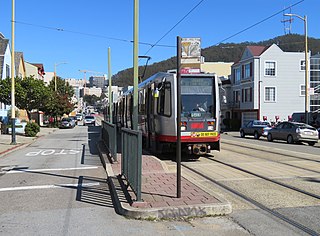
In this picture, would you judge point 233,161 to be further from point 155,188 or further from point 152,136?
point 155,188

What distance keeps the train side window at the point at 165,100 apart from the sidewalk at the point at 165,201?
481 cm

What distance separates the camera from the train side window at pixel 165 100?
1368cm

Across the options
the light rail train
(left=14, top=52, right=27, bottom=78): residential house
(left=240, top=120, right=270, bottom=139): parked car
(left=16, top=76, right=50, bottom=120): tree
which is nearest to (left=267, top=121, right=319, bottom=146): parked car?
(left=240, top=120, right=270, bottom=139): parked car

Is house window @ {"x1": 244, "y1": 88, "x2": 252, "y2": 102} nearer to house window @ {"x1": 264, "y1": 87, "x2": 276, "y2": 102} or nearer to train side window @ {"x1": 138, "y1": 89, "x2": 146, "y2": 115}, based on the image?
house window @ {"x1": 264, "y1": 87, "x2": 276, "y2": 102}

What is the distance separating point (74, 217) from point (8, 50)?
43411mm

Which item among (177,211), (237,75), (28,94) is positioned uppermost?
(237,75)

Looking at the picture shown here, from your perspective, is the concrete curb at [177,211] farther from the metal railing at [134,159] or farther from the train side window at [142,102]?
the train side window at [142,102]

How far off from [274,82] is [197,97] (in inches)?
1428

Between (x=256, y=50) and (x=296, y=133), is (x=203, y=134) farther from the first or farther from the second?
(x=256, y=50)

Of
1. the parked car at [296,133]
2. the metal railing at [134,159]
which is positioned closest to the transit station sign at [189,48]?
the metal railing at [134,159]

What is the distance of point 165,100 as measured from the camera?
45.6 feet

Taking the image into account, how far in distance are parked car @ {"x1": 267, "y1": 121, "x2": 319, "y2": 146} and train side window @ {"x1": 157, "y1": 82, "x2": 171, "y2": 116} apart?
13.9m

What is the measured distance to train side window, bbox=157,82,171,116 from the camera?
13.7 meters

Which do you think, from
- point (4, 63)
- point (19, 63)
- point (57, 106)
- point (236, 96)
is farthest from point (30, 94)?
point (236, 96)
